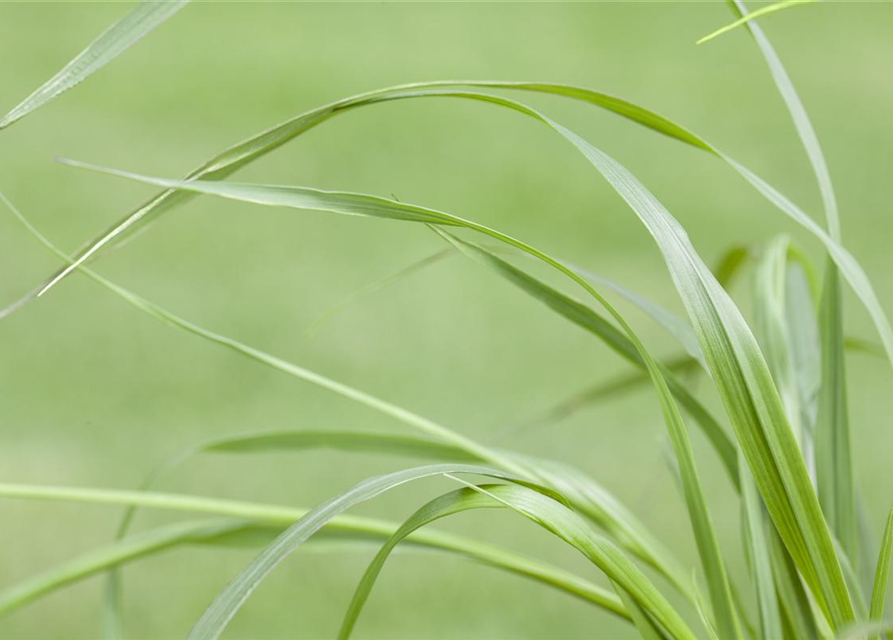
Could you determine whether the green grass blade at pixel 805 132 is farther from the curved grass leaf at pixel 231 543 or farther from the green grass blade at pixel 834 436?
the curved grass leaf at pixel 231 543

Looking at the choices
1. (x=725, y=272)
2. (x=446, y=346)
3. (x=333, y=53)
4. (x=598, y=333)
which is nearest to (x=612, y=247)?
(x=446, y=346)

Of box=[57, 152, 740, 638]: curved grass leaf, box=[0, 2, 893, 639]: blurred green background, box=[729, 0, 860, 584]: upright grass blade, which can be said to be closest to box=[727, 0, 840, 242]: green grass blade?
box=[729, 0, 860, 584]: upright grass blade

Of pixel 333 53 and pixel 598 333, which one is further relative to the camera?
pixel 333 53

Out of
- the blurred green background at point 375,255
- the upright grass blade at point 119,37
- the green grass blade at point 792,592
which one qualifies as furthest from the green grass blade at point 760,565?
the blurred green background at point 375,255

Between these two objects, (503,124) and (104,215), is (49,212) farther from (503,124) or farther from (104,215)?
(503,124)

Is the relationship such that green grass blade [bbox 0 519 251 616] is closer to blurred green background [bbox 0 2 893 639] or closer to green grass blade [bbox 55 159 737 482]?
green grass blade [bbox 55 159 737 482]

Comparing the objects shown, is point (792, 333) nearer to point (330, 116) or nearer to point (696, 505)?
point (696, 505)
